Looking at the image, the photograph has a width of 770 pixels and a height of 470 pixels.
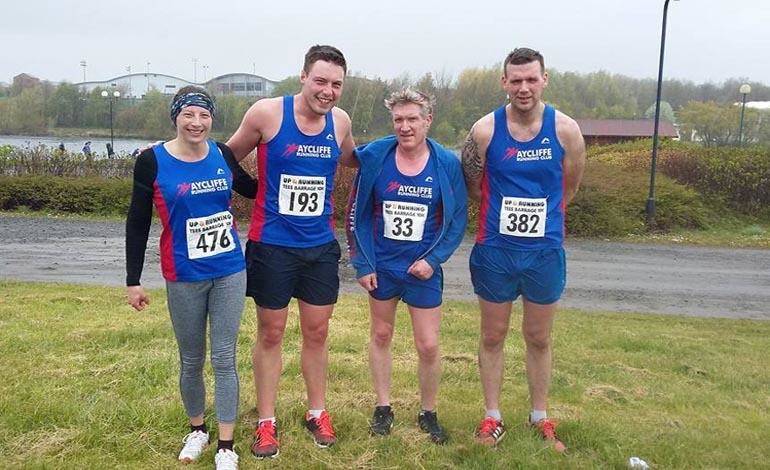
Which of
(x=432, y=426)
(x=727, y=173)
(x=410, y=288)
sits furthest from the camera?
(x=727, y=173)

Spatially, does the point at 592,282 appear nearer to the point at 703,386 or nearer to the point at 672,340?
the point at 672,340

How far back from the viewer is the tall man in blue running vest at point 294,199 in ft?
11.3

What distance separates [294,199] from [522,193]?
1.25 metres

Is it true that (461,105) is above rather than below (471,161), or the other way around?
above

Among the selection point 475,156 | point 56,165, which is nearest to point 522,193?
point 475,156

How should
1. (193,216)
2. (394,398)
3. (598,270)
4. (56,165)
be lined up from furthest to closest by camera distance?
(56,165) < (598,270) < (394,398) < (193,216)

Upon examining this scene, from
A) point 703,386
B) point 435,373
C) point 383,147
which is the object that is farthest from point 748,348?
point 383,147

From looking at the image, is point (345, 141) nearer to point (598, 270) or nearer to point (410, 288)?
point (410, 288)

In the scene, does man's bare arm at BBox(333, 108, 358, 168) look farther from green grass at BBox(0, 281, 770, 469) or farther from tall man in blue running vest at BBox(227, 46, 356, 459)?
green grass at BBox(0, 281, 770, 469)

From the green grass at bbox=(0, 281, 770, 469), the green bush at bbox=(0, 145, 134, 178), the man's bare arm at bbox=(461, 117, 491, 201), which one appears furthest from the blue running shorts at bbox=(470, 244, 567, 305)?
the green bush at bbox=(0, 145, 134, 178)

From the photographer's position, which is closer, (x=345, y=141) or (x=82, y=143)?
(x=345, y=141)

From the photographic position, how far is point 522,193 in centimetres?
355

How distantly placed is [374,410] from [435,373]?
0.55 metres

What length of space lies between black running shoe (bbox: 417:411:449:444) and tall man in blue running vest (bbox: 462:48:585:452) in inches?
9.1
